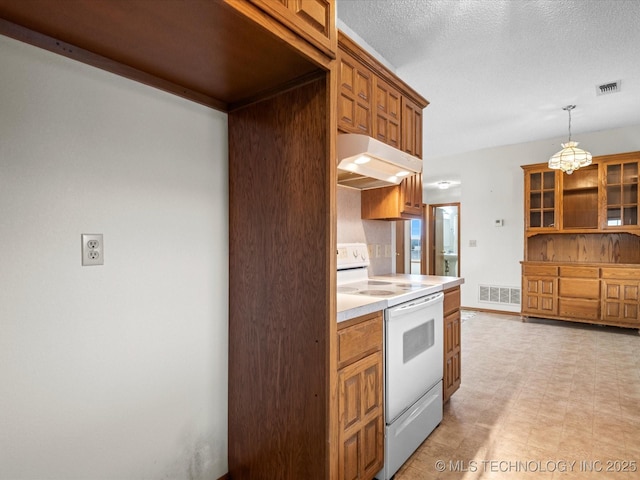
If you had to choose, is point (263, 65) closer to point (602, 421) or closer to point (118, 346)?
point (118, 346)

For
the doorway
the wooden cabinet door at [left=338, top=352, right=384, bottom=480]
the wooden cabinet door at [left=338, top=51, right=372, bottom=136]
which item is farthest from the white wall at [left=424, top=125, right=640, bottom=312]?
the wooden cabinet door at [left=338, top=352, right=384, bottom=480]

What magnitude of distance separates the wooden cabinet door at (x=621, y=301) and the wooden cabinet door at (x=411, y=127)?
3.49 metres

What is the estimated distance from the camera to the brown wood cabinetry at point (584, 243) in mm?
4289

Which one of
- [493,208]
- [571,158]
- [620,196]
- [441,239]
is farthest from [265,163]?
[441,239]

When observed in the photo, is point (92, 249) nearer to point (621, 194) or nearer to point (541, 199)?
point (541, 199)

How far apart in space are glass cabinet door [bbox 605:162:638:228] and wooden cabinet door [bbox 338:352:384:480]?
4.54 metres

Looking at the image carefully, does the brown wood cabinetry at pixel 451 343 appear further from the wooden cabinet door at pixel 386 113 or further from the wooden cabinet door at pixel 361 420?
the wooden cabinet door at pixel 386 113

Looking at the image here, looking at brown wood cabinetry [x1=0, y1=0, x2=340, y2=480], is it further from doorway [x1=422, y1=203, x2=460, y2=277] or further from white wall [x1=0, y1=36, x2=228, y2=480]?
doorway [x1=422, y1=203, x2=460, y2=277]

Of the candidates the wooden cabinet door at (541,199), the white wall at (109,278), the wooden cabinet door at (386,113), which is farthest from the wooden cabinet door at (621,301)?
the white wall at (109,278)

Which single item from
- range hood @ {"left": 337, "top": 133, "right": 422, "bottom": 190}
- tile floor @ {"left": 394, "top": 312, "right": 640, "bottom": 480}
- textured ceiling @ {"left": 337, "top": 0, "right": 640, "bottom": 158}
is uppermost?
textured ceiling @ {"left": 337, "top": 0, "right": 640, "bottom": 158}

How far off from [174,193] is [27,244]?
1.75ft

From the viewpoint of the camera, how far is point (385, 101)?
229cm

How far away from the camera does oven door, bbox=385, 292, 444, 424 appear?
1.70m

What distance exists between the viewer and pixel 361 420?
1513 millimetres
